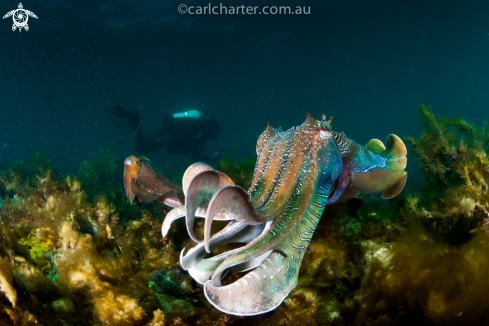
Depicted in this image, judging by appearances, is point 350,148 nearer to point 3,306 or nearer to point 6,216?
point 3,306

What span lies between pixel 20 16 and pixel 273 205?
220 feet

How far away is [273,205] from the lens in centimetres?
186

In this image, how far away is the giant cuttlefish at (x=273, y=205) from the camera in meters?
1.51

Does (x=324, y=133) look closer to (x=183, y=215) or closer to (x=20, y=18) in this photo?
(x=183, y=215)

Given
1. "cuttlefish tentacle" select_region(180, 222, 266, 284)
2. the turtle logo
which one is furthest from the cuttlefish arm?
the turtle logo

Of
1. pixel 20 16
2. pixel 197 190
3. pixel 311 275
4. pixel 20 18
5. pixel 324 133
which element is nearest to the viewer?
pixel 197 190

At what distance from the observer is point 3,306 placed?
178 cm

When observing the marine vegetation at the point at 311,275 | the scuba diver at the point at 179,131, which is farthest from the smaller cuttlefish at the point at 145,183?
the scuba diver at the point at 179,131

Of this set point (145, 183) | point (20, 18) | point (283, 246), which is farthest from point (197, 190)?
point (20, 18)

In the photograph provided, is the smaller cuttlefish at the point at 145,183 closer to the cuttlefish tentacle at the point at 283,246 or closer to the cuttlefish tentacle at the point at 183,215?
the cuttlefish tentacle at the point at 183,215

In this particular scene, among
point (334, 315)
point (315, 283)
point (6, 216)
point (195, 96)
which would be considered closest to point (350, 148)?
point (315, 283)

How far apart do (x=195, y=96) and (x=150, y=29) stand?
2238 inches

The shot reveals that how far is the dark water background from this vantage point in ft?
147

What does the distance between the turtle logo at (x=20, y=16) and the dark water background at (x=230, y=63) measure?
55.0 inches
